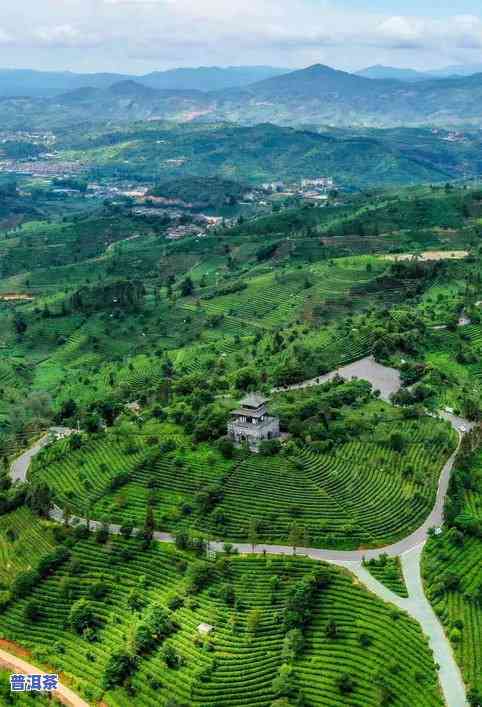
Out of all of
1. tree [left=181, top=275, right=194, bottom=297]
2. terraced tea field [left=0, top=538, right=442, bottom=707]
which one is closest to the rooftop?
terraced tea field [left=0, top=538, right=442, bottom=707]

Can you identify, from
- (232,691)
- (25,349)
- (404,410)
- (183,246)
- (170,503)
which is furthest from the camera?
(183,246)

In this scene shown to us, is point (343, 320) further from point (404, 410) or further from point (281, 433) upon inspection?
point (281, 433)

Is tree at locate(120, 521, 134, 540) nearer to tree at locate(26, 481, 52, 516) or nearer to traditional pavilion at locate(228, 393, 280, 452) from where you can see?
tree at locate(26, 481, 52, 516)

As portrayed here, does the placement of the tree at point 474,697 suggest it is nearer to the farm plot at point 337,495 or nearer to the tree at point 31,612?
the farm plot at point 337,495

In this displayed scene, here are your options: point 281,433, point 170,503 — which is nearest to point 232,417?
point 281,433

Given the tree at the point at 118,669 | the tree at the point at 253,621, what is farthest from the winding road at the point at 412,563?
the tree at the point at 118,669
